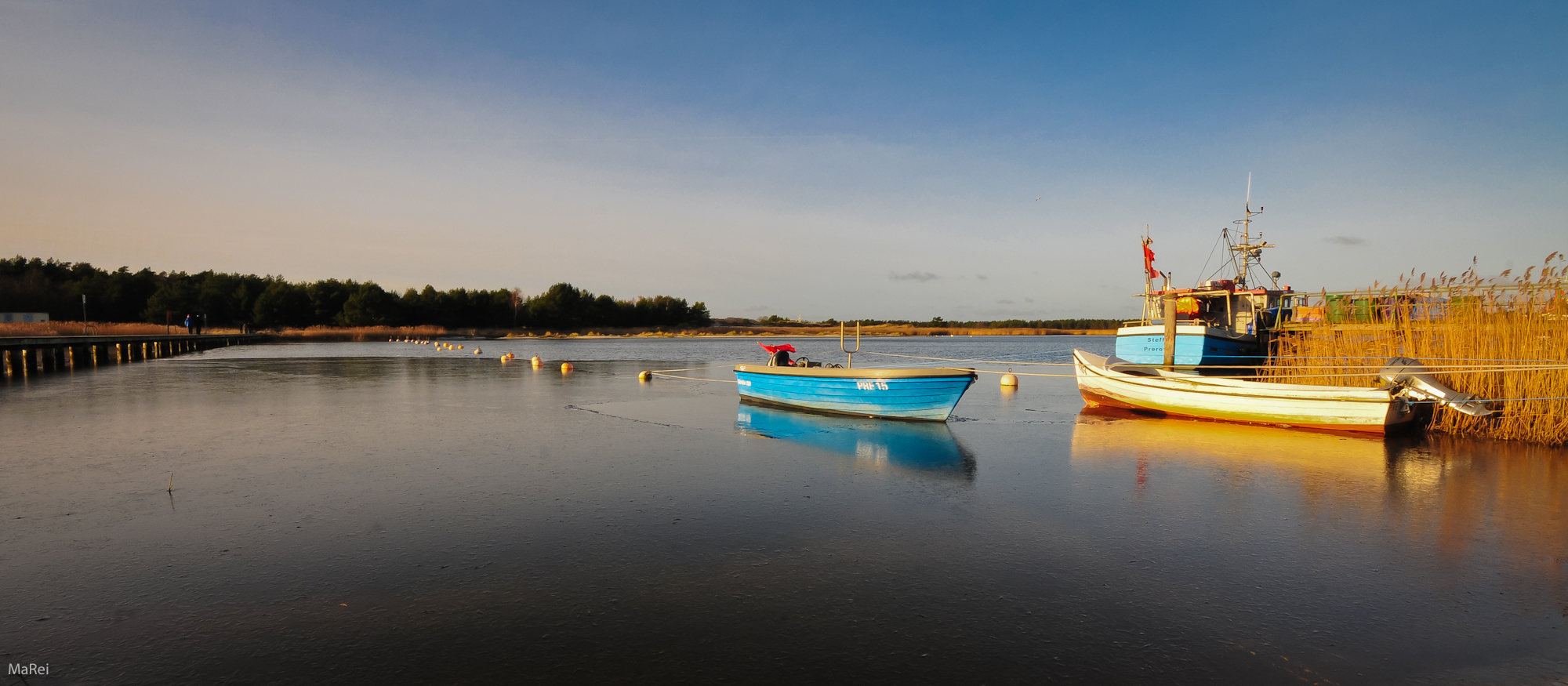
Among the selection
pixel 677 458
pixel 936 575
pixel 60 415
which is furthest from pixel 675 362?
pixel 936 575

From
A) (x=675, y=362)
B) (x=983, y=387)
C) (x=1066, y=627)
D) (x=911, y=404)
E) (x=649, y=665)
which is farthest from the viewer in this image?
(x=675, y=362)

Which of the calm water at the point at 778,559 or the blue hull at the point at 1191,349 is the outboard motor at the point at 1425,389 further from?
the blue hull at the point at 1191,349

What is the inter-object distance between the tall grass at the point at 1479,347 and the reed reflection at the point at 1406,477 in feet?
1.71

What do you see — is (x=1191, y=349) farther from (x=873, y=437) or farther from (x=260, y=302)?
(x=260, y=302)

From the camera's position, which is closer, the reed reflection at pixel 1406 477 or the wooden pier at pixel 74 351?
the reed reflection at pixel 1406 477

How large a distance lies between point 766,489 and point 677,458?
7.77 feet

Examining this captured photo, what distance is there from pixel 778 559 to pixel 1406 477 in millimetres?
8208

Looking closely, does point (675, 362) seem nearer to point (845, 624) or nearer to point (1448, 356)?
point (1448, 356)

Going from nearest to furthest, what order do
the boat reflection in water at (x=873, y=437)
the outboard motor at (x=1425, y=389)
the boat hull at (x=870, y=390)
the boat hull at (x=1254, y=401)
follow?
1. the boat reflection in water at (x=873, y=437)
2. the outboard motor at (x=1425, y=389)
3. the boat hull at (x=1254, y=401)
4. the boat hull at (x=870, y=390)

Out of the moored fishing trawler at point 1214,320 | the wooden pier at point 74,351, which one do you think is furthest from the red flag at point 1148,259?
the wooden pier at point 74,351

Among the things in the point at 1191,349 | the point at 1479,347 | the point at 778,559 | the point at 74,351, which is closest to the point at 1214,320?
the point at 1191,349

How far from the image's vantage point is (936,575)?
5.55m

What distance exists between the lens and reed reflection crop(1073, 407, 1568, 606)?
20.9 ft

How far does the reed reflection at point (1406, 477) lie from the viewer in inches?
251
